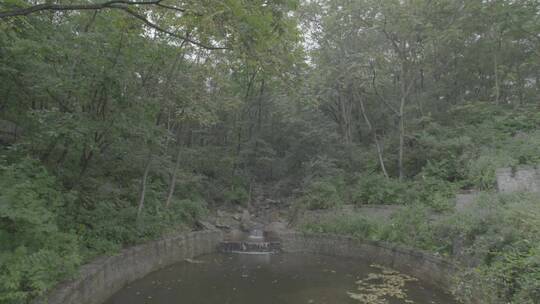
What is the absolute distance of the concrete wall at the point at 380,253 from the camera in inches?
294

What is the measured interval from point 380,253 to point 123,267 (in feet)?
22.6

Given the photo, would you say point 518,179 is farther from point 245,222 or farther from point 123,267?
point 245,222

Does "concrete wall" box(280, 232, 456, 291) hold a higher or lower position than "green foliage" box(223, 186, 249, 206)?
lower

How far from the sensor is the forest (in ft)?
16.6

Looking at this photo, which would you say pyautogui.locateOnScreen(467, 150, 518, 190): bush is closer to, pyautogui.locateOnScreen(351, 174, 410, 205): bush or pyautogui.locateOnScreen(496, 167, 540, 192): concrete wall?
pyautogui.locateOnScreen(496, 167, 540, 192): concrete wall

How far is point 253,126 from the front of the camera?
20.1 metres

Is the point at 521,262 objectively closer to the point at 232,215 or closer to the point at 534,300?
the point at 534,300

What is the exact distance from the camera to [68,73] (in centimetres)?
666

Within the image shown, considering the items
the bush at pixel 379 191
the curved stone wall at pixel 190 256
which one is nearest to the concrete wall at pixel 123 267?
the curved stone wall at pixel 190 256

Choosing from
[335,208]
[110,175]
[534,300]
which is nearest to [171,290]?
[110,175]

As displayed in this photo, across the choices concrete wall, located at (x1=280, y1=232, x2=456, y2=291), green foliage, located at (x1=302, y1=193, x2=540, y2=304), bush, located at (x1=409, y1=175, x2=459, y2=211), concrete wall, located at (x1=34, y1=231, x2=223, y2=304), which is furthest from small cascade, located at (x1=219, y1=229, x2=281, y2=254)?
bush, located at (x1=409, y1=175, x2=459, y2=211)

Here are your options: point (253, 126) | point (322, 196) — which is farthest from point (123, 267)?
point (253, 126)

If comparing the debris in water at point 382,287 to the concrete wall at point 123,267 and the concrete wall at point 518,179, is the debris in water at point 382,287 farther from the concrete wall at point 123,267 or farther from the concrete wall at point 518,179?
the concrete wall at point 123,267

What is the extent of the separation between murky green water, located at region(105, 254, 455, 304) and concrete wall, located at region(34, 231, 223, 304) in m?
0.23
